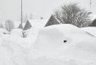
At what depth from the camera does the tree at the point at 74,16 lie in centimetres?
3200

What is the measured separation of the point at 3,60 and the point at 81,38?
13.3ft

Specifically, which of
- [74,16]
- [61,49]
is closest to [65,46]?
[61,49]

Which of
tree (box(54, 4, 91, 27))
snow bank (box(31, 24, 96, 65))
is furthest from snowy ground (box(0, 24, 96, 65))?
tree (box(54, 4, 91, 27))

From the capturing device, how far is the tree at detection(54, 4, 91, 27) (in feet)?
105

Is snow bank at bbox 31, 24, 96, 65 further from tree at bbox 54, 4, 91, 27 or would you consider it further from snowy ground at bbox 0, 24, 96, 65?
tree at bbox 54, 4, 91, 27

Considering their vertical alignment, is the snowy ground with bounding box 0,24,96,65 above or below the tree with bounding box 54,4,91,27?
above

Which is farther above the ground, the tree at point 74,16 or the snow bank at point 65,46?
the snow bank at point 65,46

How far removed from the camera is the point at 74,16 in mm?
32219

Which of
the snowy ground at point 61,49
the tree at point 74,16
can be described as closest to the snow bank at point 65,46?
the snowy ground at point 61,49

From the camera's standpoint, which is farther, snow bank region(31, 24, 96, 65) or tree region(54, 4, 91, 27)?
tree region(54, 4, 91, 27)

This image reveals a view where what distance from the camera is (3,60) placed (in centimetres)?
936

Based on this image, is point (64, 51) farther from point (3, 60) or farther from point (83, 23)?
point (83, 23)

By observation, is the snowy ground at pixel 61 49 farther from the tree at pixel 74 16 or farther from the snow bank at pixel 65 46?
the tree at pixel 74 16

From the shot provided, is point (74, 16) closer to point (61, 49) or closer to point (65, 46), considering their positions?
point (65, 46)
